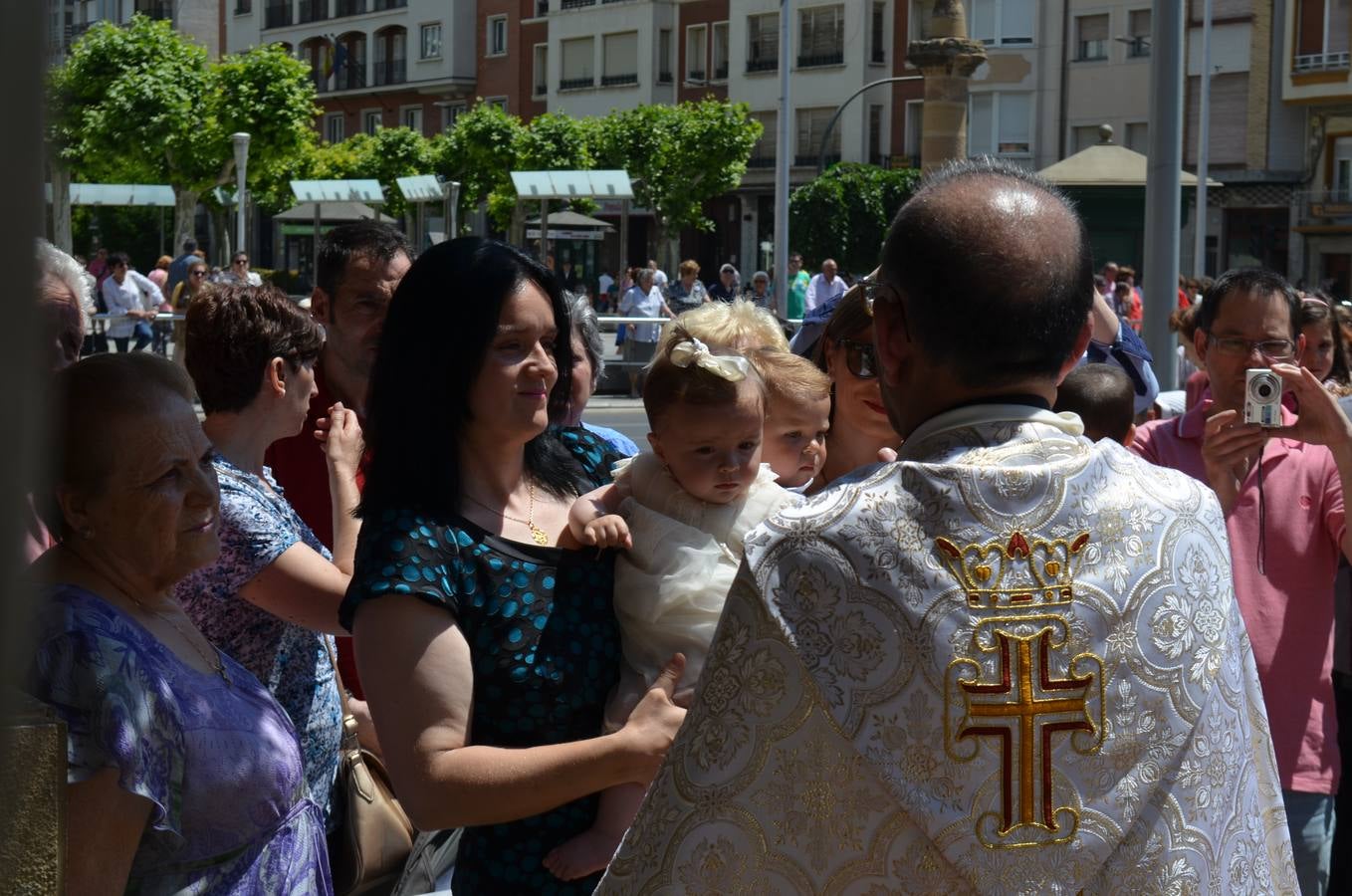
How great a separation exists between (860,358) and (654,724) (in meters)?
1.28

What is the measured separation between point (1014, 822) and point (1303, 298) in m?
3.90

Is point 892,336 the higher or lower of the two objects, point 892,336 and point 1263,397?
the higher

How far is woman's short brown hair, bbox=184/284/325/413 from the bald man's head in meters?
2.16

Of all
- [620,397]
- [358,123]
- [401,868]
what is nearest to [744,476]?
[401,868]

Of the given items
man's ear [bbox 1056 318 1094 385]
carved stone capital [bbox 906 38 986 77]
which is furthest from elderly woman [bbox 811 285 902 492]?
carved stone capital [bbox 906 38 986 77]

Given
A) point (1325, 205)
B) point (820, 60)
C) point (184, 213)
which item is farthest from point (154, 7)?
point (820, 60)

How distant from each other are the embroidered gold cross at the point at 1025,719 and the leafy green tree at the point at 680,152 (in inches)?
1853

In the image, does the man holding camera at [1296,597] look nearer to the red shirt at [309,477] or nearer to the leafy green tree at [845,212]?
the red shirt at [309,477]

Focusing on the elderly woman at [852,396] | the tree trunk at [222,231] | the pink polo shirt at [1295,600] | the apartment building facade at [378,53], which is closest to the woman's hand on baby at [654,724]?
the elderly woman at [852,396]

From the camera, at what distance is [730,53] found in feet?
174

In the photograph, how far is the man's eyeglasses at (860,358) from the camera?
3.34 metres

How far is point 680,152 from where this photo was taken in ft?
159

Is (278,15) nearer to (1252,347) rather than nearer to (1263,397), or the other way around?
(1252,347)

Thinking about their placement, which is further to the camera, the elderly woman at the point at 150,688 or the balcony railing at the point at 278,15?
the balcony railing at the point at 278,15
